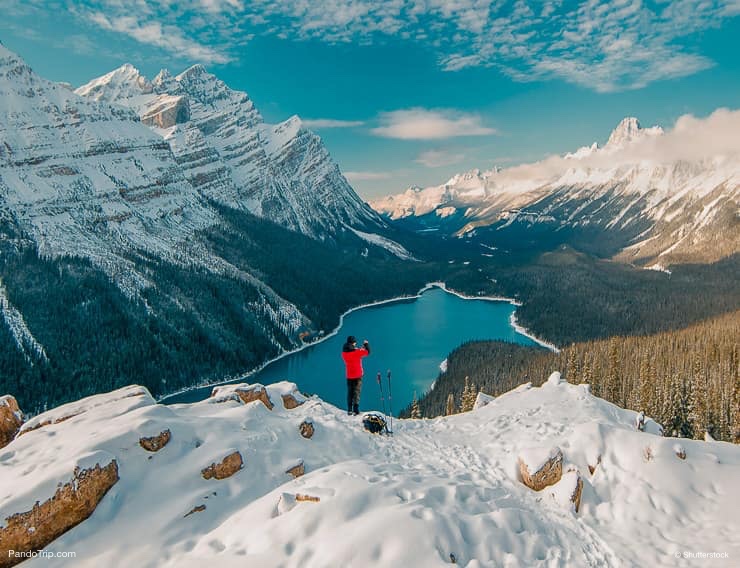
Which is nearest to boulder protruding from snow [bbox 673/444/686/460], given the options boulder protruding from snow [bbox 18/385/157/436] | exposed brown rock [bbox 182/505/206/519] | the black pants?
the black pants

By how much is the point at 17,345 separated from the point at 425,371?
115029mm

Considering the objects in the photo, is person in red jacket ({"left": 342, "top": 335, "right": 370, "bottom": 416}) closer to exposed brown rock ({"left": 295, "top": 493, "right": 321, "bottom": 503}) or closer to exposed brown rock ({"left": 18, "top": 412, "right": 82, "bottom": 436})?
exposed brown rock ({"left": 295, "top": 493, "right": 321, "bottom": 503})

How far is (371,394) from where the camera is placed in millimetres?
115625

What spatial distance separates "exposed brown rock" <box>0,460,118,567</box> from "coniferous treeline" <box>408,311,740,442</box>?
231 ft

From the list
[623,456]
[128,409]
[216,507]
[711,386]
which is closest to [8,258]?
[128,409]

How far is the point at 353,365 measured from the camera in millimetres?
26297

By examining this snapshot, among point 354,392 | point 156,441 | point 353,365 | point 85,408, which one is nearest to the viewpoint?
point 156,441

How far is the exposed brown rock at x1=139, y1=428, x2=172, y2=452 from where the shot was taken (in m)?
17.8

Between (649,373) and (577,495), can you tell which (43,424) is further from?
(649,373)

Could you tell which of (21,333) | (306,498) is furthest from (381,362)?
(306,498)

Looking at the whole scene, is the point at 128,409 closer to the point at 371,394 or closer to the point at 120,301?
the point at 371,394

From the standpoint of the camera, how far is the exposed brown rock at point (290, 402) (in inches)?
1233

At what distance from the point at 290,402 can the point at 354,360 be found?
8.40 m

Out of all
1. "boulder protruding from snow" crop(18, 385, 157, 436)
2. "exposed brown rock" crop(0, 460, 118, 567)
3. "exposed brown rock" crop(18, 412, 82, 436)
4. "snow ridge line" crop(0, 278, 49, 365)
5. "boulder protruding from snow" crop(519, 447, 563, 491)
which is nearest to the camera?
"exposed brown rock" crop(0, 460, 118, 567)
